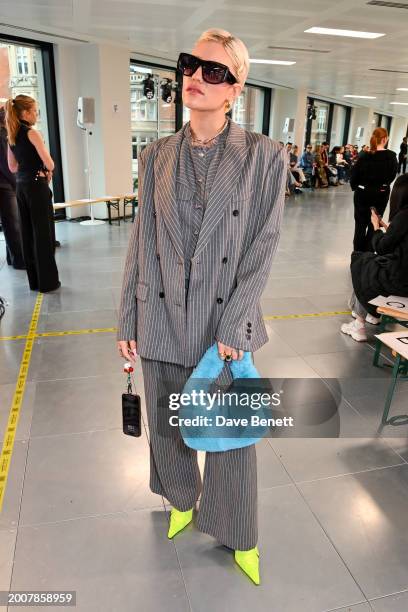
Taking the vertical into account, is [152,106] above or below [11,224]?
above

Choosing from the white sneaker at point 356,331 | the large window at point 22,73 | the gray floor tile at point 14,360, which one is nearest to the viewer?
the gray floor tile at point 14,360

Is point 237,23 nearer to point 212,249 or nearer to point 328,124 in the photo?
point 212,249

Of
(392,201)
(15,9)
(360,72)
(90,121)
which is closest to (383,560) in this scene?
(392,201)

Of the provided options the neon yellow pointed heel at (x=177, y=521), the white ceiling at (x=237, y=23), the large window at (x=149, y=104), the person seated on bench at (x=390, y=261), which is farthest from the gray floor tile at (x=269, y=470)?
the large window at (x=149, y=104)

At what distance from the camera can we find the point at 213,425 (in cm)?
162

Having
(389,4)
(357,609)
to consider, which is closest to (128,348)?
(357,609)

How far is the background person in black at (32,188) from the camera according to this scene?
443 cm

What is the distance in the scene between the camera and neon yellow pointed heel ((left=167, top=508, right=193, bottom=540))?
197 cm

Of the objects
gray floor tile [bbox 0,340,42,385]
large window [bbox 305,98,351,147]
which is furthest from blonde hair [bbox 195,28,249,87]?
large window [bbox 305,98,351,147]

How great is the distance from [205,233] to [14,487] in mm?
1630

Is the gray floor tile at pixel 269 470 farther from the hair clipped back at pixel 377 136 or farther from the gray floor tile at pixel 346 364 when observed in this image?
the hair clipped back at pixel 377 136

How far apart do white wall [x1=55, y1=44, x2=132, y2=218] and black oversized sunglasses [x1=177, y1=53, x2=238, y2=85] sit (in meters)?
7.92

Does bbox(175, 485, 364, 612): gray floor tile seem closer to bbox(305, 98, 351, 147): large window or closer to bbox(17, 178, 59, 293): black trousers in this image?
bbox(17, 178, 59, 293): black trousers

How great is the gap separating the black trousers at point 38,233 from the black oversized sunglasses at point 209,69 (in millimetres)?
3729
